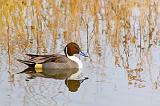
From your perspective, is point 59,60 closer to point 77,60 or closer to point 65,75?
point 77,60

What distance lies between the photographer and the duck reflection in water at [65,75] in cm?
794

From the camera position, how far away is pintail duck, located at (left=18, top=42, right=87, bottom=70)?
28.7 feet

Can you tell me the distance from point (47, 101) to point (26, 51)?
8.26ft

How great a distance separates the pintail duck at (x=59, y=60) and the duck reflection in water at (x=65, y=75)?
0.26ft

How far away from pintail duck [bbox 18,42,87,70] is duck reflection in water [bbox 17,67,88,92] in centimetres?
8

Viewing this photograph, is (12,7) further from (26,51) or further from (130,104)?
(130,104)

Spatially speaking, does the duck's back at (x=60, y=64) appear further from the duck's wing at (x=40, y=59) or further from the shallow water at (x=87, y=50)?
the shallow water at (x=87, y=50)

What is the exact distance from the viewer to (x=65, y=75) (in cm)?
858

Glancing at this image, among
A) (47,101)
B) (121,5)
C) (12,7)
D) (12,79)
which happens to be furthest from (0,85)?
(121,5)

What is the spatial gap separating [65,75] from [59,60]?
447 mm

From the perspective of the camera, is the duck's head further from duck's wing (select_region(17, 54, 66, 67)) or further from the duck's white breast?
duck's wing (select_region(17, 54, 66, 67))

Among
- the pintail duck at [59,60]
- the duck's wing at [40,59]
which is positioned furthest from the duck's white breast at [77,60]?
the duck's wing at [40,59]

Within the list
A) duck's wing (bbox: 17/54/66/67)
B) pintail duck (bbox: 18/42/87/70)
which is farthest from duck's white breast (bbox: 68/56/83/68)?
duck's wing (bbox: 17/54/66/67)

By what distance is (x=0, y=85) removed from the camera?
24.6 feet
